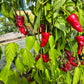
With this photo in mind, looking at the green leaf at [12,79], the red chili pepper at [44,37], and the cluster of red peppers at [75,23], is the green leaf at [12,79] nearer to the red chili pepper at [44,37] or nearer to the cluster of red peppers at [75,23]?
the red chili pepper at [44,37]

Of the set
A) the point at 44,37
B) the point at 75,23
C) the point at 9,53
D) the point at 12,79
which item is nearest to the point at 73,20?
the point at 75,23

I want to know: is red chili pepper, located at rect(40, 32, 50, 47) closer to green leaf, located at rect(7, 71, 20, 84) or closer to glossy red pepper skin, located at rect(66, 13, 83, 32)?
glossy red pepper skin, located at rect(66, 13, 83, 32)

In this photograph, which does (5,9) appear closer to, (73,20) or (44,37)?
(44,37)

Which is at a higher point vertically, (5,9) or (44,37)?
(5,9)

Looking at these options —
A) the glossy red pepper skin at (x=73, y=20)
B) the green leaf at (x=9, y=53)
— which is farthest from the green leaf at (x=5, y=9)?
the glossy red pepper skin at (x=73, y=20)

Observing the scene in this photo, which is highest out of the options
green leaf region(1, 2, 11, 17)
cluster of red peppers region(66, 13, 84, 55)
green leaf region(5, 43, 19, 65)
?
green leaf region(1, 2, 11, 17)

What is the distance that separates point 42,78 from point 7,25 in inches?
161

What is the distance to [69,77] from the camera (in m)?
0.74

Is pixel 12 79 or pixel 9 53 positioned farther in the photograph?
pixel 12 79

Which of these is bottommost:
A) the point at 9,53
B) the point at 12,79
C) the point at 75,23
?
the point at 12,79

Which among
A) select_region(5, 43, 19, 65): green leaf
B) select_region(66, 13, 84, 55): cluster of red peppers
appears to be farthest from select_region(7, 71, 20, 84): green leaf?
select_region(66, 13, 84, 55): cluster of red peppers

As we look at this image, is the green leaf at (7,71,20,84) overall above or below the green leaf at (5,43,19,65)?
below

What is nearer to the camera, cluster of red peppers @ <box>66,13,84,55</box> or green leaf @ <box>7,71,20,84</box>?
cluster of red peppers @ <box>66,13,84,55</box>

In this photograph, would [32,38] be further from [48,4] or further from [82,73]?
[82,73]
